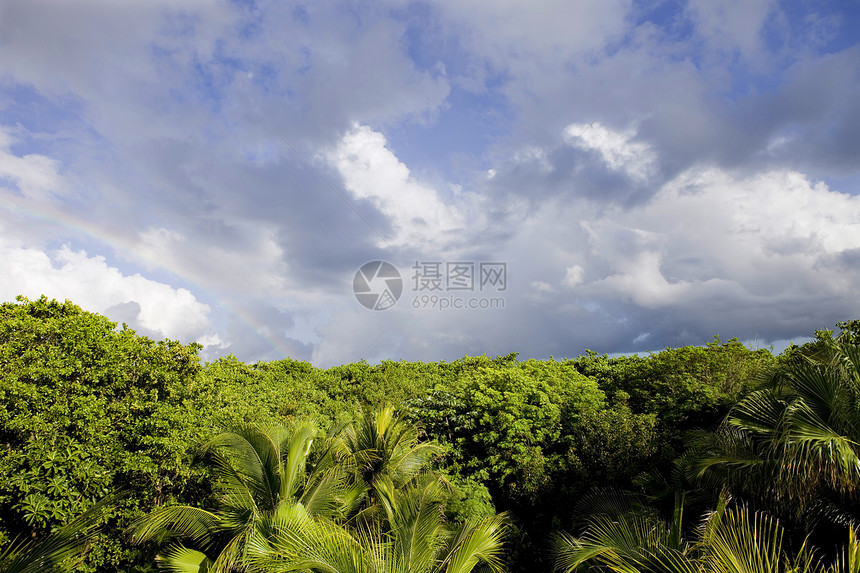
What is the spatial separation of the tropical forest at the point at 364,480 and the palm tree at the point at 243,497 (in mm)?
41

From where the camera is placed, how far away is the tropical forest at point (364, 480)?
247 inches

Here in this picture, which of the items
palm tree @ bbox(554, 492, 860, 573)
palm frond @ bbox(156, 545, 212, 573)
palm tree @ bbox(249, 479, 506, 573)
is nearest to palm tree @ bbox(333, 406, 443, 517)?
palm tree @ bbox(249, 479, 506, 573)

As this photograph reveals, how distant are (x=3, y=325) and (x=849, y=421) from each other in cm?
1661

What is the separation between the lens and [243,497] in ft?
30.7

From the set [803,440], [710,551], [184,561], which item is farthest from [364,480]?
[803,440]

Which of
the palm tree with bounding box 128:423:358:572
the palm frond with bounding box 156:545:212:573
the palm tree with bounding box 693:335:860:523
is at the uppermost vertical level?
the palm tree with bounding box 693:335:860:523

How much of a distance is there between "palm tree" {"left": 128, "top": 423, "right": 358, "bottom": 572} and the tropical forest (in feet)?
0.13

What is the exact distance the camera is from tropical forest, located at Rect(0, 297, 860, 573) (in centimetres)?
627

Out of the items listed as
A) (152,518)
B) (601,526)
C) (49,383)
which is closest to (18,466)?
(49,383)

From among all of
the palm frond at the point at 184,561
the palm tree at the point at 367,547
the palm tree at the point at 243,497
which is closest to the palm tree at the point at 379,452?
the palm tree at the point at 243,497

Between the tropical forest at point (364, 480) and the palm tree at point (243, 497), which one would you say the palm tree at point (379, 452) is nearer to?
the tropical forest at point (364, 480)

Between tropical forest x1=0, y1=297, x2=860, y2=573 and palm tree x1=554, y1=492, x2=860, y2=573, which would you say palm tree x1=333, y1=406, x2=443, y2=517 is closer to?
tropical forest x1=0, y1=297, x2=860, y2=573

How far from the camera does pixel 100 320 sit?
11.2 metres

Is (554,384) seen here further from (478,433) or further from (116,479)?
(116,479)
